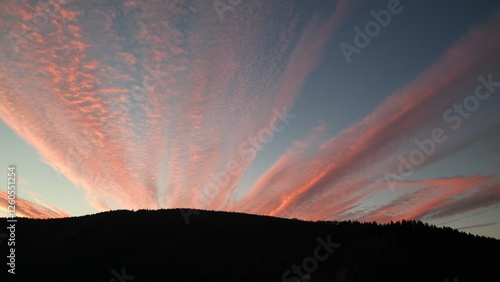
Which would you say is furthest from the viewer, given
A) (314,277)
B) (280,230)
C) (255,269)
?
(280,230)

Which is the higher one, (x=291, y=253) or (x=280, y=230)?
(x=280, y=230)

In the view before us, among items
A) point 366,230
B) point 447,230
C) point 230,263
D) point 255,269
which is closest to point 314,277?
point 255,269

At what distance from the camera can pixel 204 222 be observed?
2620 centimetres

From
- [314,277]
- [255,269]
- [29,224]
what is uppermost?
[29,224]

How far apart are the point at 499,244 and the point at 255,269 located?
12.7m

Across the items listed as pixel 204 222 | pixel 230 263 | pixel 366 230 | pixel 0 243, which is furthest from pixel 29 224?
Result: pixel 366 230

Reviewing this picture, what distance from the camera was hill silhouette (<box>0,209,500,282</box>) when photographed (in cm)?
1241

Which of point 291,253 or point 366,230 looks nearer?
point 291,253

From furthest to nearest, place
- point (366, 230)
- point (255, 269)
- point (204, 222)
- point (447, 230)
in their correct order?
point (204, 222)
point (366, 230)
point (447, 230)
point (255, 269)

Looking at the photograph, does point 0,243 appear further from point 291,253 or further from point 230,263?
point 291,253

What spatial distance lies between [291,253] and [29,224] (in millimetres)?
26673

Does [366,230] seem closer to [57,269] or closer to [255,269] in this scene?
[255,269]

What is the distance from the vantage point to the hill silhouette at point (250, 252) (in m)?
12.4

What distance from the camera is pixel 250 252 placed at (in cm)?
1722
